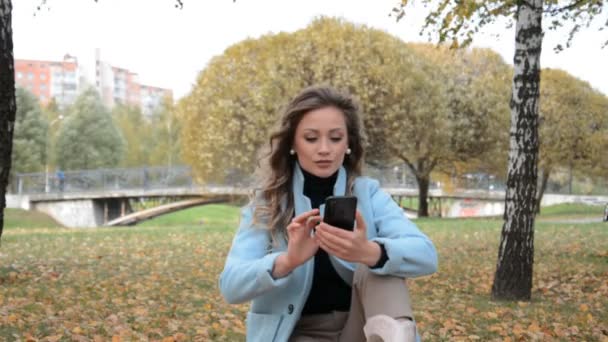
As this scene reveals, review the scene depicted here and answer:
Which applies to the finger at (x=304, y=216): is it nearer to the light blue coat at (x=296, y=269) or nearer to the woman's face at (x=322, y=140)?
the light blue coat at (x=296, y=269)

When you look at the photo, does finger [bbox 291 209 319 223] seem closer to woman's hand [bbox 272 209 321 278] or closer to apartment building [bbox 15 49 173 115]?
woman's hand [bbox 272 209 321 278]

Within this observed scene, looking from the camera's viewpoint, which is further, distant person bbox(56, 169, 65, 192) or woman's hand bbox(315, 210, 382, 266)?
distant person bbox(56, 169, 65, 192)

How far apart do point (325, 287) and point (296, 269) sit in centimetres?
23

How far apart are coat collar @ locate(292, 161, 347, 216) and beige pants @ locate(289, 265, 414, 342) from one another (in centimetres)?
36

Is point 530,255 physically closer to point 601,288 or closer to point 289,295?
point 601,288

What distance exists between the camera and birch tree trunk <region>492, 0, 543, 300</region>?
300 inches

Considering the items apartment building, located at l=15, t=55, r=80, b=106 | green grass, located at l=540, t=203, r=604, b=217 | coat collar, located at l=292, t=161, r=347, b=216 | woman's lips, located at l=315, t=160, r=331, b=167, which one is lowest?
green grass, located at l=540, t=203, r=604, b=217

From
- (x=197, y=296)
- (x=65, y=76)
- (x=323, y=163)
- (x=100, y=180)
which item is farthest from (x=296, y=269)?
(x=65, y=76)

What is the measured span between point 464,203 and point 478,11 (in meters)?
42.8

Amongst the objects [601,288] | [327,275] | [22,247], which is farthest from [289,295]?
[22,247]

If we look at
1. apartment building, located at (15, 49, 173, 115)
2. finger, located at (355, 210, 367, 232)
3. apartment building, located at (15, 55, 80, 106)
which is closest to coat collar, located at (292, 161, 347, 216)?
finger, located at (355, 210, 367, 232)

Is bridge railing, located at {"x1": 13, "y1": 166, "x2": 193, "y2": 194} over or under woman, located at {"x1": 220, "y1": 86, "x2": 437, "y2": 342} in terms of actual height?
under

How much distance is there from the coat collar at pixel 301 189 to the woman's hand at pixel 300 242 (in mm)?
339

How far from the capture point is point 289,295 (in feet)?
9.39
